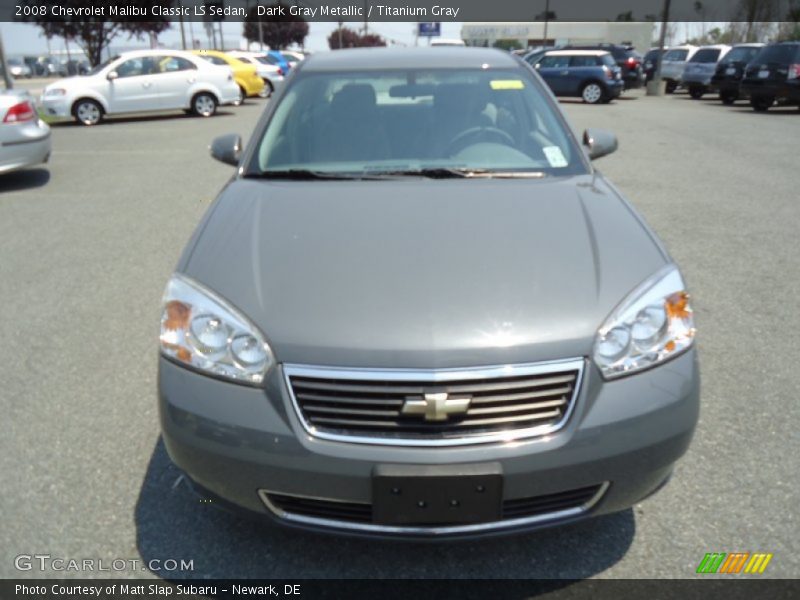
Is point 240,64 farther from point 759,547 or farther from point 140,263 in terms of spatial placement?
point 759,547

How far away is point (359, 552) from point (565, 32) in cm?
8545

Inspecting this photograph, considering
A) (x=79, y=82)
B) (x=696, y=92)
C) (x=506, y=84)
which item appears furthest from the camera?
(x=696, y=92)

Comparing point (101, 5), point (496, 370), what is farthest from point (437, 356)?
point (101, 5)

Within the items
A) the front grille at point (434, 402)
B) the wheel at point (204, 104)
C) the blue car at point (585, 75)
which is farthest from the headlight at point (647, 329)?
the blue car at point (585, 75)

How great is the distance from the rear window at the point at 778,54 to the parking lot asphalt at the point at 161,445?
427 inches

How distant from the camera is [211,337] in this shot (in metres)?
1.99

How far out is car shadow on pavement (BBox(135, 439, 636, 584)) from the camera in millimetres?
2139

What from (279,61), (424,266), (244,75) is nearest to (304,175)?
(424,266)

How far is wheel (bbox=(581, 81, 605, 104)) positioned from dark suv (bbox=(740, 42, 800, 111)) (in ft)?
14.8

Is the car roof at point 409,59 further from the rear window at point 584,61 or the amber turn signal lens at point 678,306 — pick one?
the rear window at point 584,61

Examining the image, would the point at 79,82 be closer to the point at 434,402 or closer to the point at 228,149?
the point at 228,149

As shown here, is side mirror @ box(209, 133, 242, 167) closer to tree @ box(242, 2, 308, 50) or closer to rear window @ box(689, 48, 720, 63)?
rear window @ box(689, 48, 720, 63)

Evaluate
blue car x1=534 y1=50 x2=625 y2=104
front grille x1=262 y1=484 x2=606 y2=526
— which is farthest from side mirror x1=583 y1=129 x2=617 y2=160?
blue car x1=534 y1=50 x2=625 y2=104

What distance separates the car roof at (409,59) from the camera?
11.2ft
